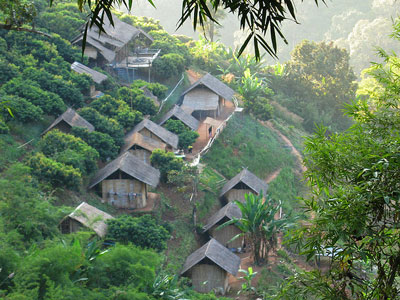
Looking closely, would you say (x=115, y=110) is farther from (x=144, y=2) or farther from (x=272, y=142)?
(x=144, y=2)

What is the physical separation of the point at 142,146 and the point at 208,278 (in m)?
8.18

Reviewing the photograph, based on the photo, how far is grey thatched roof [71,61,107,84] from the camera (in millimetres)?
31250

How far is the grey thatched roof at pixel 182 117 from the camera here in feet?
102

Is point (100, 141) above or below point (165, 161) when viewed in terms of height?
above

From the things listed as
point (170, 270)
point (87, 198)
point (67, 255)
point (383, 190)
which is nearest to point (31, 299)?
point (67, 255)

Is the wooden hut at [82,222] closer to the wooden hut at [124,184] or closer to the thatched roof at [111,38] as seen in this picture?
the wooden hut at [124,184]

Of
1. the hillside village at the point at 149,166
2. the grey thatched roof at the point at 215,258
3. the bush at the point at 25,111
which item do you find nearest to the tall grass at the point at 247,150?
the hillside village at the point at 149,166

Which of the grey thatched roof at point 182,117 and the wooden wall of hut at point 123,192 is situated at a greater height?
the grey thatched roof at point 182,117

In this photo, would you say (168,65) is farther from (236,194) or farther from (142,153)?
(236,194)

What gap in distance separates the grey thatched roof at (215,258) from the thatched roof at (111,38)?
16417 mm

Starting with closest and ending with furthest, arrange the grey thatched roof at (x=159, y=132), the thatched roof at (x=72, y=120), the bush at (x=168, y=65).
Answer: the thatched roof at (x=72, y=120) < the grey thatched roof at (x=159, y=132) < the bush at (x=168, y=65)

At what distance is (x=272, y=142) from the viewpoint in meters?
35.4

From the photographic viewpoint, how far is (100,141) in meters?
25.9

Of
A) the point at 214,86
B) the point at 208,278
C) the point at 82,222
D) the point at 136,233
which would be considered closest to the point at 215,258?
the point at 208,278
